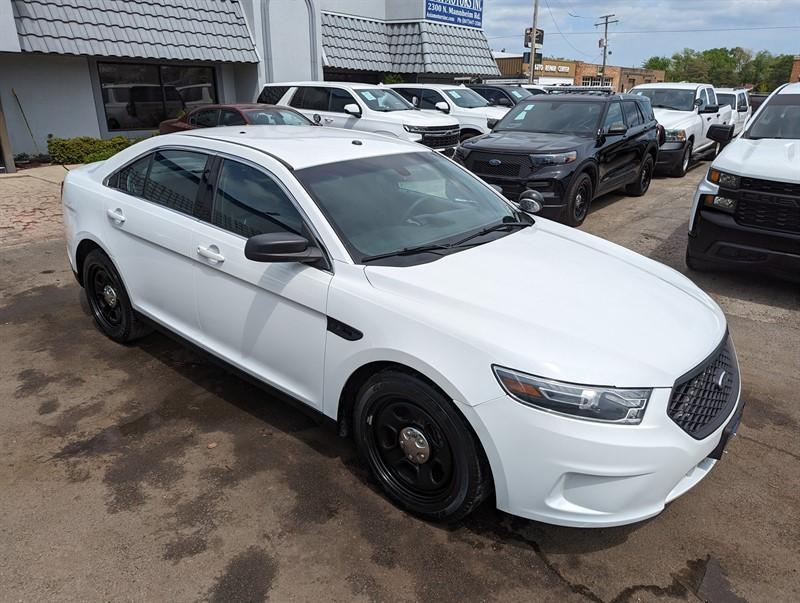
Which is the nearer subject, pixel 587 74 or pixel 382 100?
pixel 382 100

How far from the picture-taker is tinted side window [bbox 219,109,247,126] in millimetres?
10352

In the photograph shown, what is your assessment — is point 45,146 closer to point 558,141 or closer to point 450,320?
point 558,141

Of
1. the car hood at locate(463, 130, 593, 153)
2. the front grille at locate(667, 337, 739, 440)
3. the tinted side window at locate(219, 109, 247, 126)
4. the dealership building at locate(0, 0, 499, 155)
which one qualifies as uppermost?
the dealership building at locate(0, 0, 499, 155)

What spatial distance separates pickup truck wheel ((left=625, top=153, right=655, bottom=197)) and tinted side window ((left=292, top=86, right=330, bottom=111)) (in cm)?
642

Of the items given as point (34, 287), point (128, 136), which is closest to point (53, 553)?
point (34, 287)

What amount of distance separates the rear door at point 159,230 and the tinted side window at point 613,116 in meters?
6.64

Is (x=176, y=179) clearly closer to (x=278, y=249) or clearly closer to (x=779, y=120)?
(x=278, y=249)

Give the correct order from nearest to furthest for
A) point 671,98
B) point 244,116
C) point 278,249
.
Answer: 1. point 278,249
2. point 244,116
3. point 671,98

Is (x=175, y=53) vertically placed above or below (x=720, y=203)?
above

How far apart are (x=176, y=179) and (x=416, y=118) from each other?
9.01 m

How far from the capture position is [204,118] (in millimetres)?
11164

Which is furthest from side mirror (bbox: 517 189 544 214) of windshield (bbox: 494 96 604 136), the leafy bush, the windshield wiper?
the leafy bush

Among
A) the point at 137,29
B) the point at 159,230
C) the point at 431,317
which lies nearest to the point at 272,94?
the point at 137,29

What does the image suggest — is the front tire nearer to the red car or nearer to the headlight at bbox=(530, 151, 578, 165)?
the headlight at bbox=(530, 151, 578, 165)
